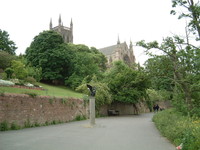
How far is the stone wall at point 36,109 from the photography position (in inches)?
511

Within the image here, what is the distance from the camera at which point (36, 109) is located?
15.6 meters

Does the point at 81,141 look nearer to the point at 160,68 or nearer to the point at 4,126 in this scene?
the point at 4,126

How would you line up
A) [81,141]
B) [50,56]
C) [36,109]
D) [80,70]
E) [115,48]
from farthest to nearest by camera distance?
[115,48], [80,70], [50,56], [36,109], [81,141]

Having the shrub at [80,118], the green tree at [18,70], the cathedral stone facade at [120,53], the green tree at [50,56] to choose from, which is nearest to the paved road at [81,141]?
the shrub at [80,118]

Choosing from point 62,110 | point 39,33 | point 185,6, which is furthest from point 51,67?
point 185,6

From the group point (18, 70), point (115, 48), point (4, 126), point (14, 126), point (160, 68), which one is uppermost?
point (115, 48)

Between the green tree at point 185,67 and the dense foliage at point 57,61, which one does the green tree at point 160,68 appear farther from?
the dense foliage at point 57,61

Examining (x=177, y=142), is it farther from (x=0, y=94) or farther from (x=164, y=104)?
(x=164, y=104)

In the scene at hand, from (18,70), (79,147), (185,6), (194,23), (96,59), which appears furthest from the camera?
(96,59)

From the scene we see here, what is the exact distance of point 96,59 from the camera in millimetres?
57406

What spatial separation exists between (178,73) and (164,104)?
4739 cm

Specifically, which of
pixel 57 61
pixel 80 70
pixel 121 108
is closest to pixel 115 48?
pixel 80 70

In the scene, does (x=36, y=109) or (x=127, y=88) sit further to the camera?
(x=127, y=88)

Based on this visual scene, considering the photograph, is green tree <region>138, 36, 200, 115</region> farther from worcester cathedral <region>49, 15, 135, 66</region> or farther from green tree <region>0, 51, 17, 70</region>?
worcester cathedral <region>49, 15, 135, 66</region>
